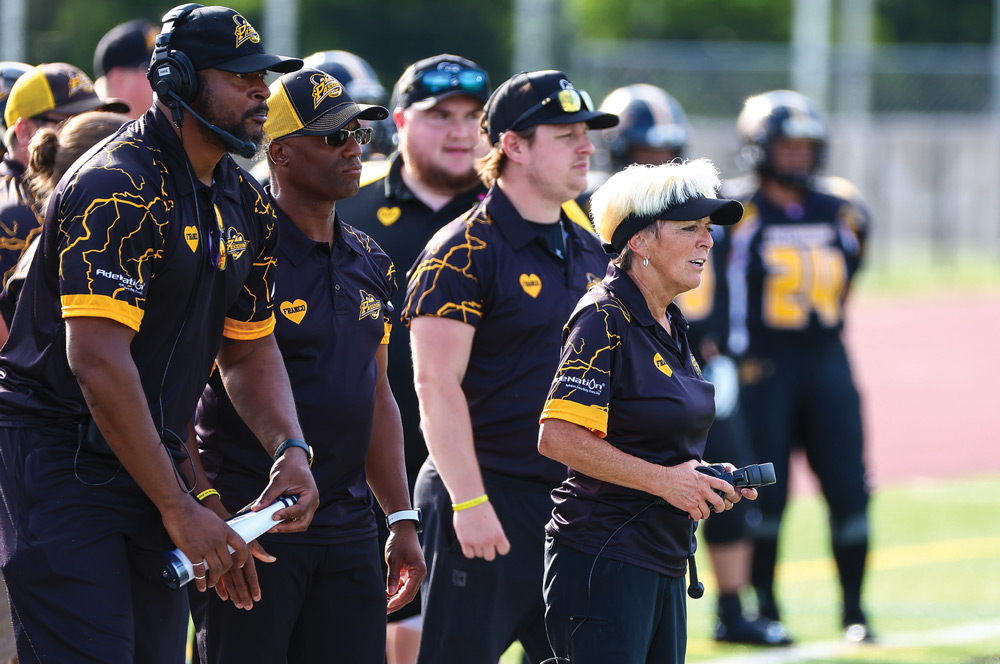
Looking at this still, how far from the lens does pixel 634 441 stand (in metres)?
4.16

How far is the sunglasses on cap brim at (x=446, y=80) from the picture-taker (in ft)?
19.2

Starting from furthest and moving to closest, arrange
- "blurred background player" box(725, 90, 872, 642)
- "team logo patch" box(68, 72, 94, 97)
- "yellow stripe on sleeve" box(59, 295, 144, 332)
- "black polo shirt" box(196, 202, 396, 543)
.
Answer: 1. "blurred background player" box(725, 90, 872, 642)
2. "team logo patch" box(68, 72, 94, 97)
3. "black polo shirt" box(196, 202, 396, 543)
4. "yellow stripe on sleeve" box(59, 295, 144, 332)

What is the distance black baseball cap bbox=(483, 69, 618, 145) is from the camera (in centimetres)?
510

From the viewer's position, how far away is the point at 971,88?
1128 inches

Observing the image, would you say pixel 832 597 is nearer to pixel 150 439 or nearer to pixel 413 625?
pixel 413 625

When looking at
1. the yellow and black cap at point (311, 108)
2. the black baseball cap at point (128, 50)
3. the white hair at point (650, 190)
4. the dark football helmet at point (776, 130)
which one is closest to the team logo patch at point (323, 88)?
the yellow and black cap at point (311, 108)

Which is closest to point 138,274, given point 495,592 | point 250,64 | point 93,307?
point 93,307

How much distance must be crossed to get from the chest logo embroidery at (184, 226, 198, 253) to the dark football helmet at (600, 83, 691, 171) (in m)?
4.98

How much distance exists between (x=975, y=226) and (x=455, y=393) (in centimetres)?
2754

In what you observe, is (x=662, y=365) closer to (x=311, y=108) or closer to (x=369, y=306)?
(x=369, y=306)

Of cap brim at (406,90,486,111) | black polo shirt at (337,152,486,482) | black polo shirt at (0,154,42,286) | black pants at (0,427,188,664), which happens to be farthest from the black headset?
cap brim at (406,90,486,111)

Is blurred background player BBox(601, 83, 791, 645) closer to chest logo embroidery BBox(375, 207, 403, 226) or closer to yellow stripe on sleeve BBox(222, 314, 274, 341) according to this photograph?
chest logo embroidery BBox(375, 207, 403, 226)

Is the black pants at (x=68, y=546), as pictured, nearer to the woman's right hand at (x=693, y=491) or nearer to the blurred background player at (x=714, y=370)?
the woman's right hand at (x=693, y=491)

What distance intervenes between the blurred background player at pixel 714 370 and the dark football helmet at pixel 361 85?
3.98 feet
